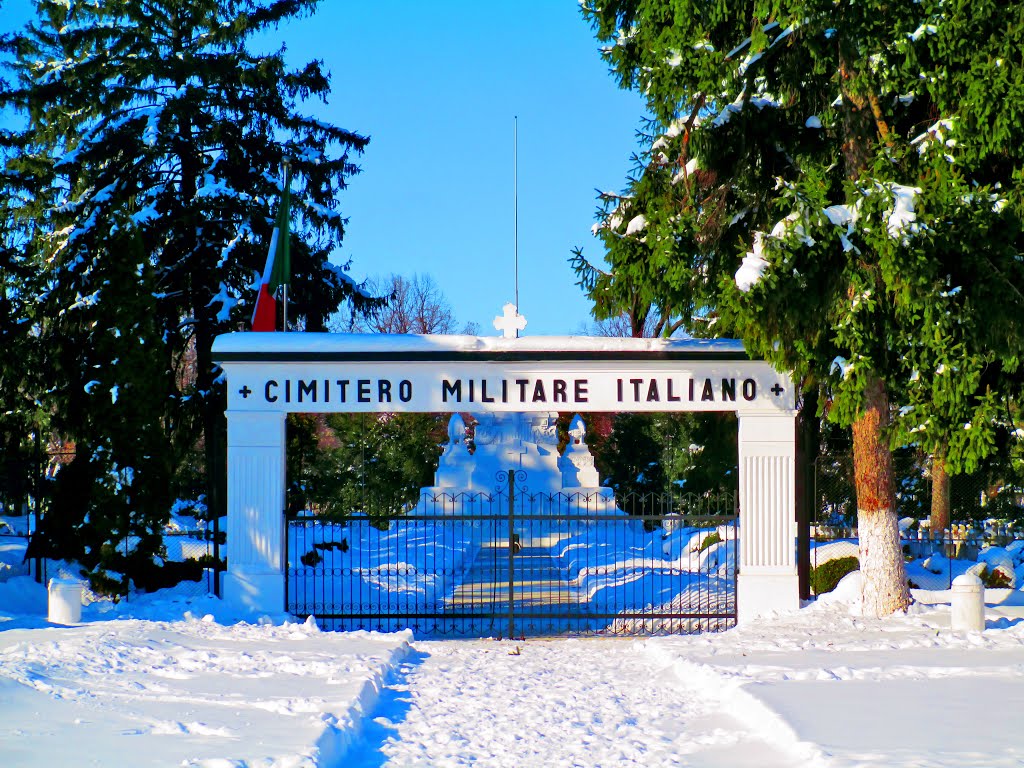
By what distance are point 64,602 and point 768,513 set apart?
847cm

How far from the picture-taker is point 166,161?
25234 mm

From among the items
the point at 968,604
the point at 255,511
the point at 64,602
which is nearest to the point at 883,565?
the point at 968,604

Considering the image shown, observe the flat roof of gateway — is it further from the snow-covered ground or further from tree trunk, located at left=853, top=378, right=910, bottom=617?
the snow-covered ground

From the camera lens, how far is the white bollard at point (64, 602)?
13.3 meters

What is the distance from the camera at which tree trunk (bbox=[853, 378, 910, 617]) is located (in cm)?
1337

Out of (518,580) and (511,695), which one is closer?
(511,695)

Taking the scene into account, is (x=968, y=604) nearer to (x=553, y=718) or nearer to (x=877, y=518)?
(x=877, y=518)

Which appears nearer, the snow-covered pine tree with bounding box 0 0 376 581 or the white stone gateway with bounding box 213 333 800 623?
the white stone gateway with bounding box 213 333 800 623

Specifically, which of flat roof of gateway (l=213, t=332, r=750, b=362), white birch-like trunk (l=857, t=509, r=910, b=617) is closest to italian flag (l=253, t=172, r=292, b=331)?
flat roof of gateway (l=213, t=332, r=750, b=362)

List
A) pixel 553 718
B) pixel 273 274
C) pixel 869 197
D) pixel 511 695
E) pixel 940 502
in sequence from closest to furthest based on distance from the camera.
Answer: pixel 553 718
pixel 511 695
pixel 869 197
pixel 273 274
pixel 940 502

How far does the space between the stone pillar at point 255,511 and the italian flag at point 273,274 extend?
1.82 m

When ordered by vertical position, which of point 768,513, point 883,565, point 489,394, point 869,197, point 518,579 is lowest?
point 518,579

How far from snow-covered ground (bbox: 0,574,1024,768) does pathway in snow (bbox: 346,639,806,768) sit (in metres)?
0.03

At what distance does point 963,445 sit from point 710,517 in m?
3.05
